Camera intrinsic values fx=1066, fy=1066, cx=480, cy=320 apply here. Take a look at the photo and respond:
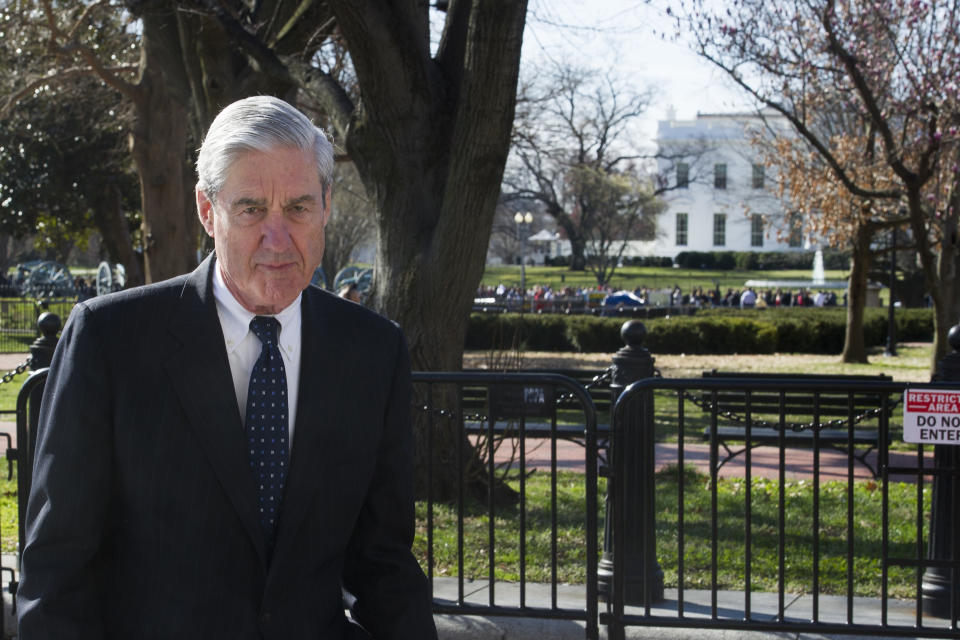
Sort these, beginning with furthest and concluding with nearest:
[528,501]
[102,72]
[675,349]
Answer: [675,349], [102,72], [528,501]

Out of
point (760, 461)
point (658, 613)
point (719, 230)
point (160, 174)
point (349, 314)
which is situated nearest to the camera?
point (349, 314)

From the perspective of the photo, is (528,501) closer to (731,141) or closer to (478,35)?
(478,35)

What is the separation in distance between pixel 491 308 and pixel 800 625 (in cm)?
3558

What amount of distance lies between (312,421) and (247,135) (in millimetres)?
607

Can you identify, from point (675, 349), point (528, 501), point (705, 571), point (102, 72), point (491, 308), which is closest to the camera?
point (705, 571)

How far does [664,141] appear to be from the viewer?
247 feet

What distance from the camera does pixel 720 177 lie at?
275 feet

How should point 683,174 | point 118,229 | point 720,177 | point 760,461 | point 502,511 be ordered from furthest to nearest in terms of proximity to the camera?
point 720,177 < point 683,174 < point 118,229 < point 760,461 < point 502,511

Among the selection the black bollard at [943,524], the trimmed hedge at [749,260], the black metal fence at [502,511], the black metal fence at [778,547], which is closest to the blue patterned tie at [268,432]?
the black metal fence at [502,511]

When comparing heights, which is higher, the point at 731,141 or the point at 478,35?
the point at 731,141

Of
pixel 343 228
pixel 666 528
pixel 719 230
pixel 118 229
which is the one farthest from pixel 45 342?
pixel 719 230

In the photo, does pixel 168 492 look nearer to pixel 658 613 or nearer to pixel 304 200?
pixel 304 200

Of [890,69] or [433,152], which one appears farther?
[890,69]

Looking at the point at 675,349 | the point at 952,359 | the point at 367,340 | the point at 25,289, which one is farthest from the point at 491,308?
the point at 367,340
